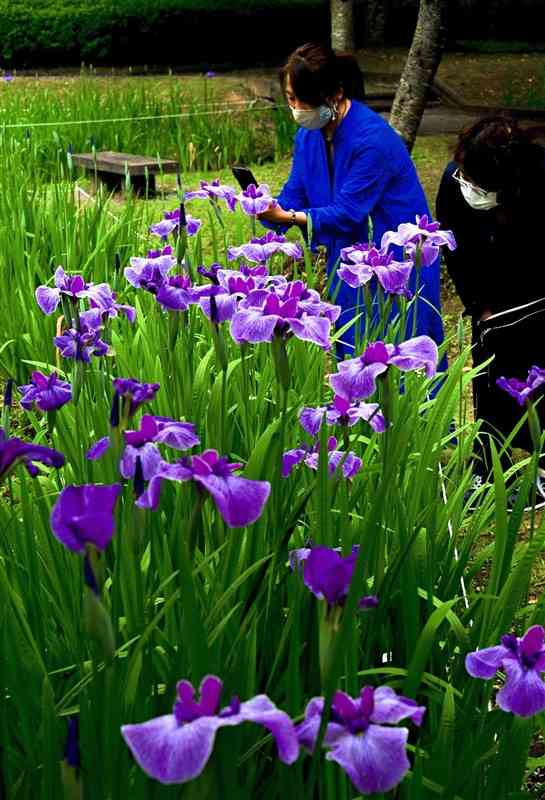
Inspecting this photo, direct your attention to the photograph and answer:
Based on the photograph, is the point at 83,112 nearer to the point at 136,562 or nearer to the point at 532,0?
the point at 136,562

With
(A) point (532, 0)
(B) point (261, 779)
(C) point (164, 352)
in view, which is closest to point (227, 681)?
(B) point (261, 779)

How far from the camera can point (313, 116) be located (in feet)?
11.9

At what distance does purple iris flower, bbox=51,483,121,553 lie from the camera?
2.96 feet

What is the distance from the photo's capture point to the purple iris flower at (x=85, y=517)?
2.96 ft

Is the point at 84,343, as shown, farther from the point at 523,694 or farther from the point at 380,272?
the point at 523,694

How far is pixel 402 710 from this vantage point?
90 centimetres

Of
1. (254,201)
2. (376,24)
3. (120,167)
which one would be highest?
(254,201)

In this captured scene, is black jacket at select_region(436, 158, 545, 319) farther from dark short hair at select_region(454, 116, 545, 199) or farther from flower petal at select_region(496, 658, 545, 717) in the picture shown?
flower petal at select_region(496, 658, 545, 717)

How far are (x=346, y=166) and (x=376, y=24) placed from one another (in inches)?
542

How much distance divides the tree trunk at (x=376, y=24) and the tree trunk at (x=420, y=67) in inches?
431

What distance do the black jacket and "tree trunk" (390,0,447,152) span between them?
2.86 meters

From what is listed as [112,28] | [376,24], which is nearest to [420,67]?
[112,28]

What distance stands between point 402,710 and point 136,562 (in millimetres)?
519

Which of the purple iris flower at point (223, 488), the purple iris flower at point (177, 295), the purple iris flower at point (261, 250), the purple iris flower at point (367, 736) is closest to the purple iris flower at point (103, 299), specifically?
the purple iris flower at point (177, 295)
